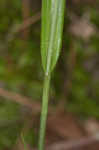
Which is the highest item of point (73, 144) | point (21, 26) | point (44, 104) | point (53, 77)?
point (44, 104)

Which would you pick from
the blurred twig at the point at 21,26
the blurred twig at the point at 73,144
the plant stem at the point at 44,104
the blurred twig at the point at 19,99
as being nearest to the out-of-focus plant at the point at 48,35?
the plant stem at the point at 44,104

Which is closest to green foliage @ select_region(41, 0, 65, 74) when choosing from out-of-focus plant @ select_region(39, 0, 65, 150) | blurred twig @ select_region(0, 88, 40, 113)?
out-of-focus plant @ select_region(39, 0, 65, 150)

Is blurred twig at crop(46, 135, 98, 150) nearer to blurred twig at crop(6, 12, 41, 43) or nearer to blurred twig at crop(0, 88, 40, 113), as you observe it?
blurred twig at crop(0, 88, 40, 113)

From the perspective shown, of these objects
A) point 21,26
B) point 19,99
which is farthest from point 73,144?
point 21,26

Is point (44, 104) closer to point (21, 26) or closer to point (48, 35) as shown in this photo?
point (48, 35)

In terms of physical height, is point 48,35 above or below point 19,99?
above

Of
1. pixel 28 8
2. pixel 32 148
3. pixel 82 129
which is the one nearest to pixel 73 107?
pixel 82 129

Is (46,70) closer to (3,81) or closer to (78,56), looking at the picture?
(3,81)

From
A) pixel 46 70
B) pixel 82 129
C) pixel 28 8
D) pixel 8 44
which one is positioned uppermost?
pixel 46 70
